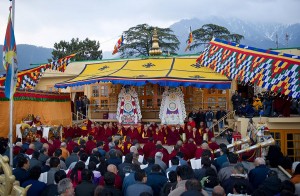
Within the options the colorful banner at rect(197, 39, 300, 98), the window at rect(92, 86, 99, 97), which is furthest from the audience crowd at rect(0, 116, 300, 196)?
the window at rect(92, 86, 99, 97)

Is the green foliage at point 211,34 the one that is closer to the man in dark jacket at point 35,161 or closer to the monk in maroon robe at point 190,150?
the monk in maroon robe at point 190,150

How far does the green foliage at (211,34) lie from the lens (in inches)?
1648

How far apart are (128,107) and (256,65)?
7.44 metres

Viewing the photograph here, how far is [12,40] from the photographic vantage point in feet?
24.2

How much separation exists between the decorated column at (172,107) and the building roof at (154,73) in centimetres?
118

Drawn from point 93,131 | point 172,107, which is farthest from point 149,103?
point 93,131

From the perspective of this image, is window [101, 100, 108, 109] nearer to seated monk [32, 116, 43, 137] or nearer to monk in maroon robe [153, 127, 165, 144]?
A: seated monk [32, 116, 43, 137]

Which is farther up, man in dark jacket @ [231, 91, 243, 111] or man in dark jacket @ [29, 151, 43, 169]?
man in dark jacket @ [231, 91, 243, 111]

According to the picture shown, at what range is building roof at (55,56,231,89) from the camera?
54.1 ft

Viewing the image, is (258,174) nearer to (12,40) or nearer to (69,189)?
(69,189)

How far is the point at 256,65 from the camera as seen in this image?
13945 millimetres

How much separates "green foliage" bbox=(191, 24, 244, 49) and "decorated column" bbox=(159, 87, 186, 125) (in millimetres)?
25605

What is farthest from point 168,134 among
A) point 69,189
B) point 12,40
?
point 69,189

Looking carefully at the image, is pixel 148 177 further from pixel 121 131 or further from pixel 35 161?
pixel 121 131
